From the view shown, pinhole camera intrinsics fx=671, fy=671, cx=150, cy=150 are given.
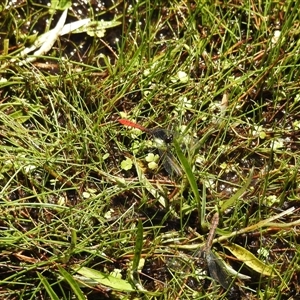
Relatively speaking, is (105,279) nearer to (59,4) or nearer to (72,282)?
(72,282)

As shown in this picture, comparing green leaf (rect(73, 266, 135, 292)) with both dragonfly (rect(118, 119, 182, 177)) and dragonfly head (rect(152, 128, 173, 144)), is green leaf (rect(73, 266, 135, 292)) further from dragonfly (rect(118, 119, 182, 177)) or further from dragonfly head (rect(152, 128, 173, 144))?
dragonfly head (rect(152, 128, 173, 144))

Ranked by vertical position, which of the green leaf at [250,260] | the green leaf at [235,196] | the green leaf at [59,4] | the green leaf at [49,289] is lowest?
the green leaf at [250,260]

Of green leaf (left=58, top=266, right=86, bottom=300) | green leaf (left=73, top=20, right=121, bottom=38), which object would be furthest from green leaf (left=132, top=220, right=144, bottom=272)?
green leaf (left=73, top=20, right=121, bottom=38)

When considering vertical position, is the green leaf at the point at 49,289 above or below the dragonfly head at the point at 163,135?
below

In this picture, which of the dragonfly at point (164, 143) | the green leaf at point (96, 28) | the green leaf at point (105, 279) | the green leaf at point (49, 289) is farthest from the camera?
the green leaf at point (96, 28)

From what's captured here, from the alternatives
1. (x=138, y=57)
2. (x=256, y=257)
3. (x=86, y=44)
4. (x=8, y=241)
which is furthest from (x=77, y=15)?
(x=256, y=257)

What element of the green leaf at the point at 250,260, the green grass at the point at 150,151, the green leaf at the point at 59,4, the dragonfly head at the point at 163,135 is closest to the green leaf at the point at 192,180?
the green grass at the point at 150,151

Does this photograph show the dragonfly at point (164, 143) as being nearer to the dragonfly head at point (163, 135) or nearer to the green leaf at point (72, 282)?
the dragonfly head at point (163, 135)

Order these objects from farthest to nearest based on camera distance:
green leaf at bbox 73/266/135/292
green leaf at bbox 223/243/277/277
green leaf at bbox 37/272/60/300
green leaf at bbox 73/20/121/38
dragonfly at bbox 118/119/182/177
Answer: green leaf at bbox 73/20/121/38 < dragonfly at bbox 118/119/182/177 < green leaf at bbox 223/243/277/277 < green leaf at bbox 73/266/135/292 < green leaf at bbox 37/272/60/300
